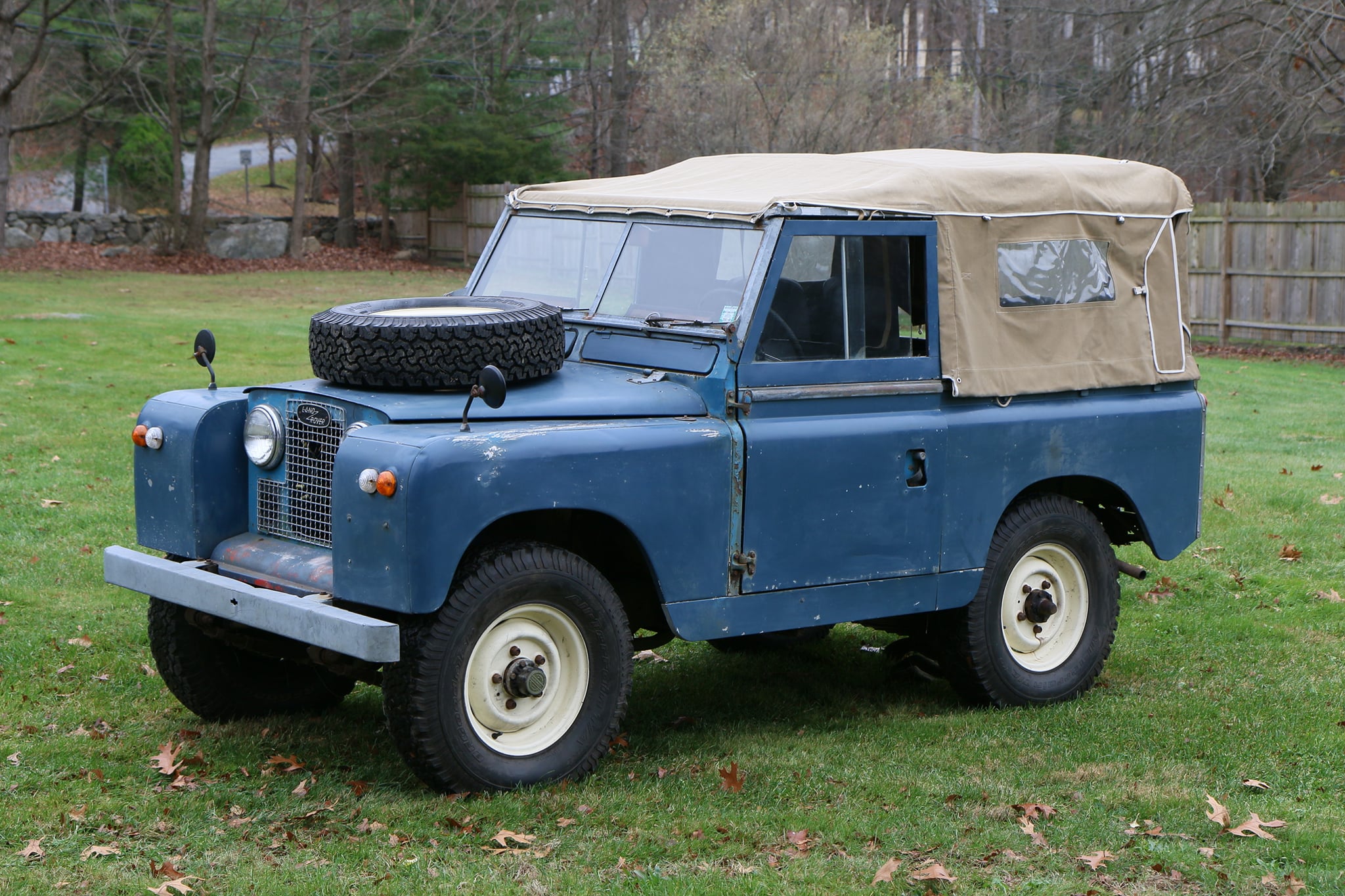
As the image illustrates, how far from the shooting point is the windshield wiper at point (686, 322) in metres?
5.49

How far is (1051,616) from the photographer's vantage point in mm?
6586

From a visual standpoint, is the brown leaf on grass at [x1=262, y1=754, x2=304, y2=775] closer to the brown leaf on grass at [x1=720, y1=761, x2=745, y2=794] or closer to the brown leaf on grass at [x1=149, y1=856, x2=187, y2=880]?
the brown leaf on grass at [x1=149, y1=856, x2=187, y2=880]

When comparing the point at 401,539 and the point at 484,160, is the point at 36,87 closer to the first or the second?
the point at 484,160

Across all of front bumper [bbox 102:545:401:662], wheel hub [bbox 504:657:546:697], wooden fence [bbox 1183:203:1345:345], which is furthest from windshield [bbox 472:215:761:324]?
wooden fence [bbox 1183:203:1345:345]

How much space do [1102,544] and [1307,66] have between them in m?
22.0

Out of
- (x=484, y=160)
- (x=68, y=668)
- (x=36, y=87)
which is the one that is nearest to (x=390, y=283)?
(x=484, y=160)

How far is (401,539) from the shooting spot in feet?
15.3

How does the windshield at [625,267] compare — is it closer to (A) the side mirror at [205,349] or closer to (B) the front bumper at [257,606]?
(A) the side mirror at [205,349]

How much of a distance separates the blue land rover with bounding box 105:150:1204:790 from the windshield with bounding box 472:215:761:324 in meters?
0.01

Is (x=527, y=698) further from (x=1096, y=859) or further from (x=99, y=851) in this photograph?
(x=1096, y=859)

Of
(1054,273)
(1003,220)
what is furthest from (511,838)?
→ (1054,273)

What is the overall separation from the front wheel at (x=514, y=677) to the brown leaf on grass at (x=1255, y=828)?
2.18 metres

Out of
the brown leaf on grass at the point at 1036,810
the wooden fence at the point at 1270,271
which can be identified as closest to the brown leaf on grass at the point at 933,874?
the brown leaf on grass at the point at 1036,810

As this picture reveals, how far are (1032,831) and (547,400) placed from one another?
2251mm
